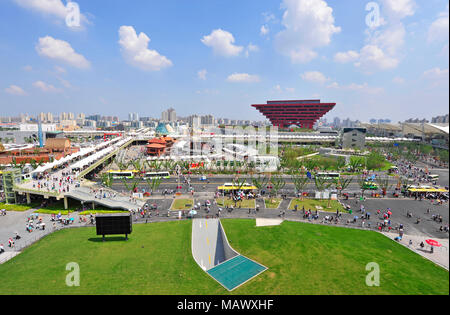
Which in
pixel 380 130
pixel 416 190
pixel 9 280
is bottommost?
pixel 9 280

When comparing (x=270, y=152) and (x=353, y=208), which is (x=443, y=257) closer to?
(x=353, y=208)

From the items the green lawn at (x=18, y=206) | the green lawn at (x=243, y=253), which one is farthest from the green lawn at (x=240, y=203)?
the green lawn at (x=18, y=206)

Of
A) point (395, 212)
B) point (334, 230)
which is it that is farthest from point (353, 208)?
point (334, 230)

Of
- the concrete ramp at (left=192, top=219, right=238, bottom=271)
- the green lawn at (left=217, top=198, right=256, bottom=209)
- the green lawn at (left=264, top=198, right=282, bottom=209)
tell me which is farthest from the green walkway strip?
the green lawn at (left=264, top=198, right=282, bottom=209)

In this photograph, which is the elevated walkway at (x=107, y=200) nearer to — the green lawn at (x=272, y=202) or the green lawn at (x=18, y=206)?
the green lawn at (x=18, y=206)

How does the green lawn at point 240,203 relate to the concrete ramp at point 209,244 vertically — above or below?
above

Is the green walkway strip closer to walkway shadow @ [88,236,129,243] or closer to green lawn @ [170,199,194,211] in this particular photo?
walkway shadow @ [88,236,129,243]

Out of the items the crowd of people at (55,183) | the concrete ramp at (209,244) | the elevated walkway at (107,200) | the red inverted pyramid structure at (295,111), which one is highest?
the red inverted pyramid structure at (295,111)
